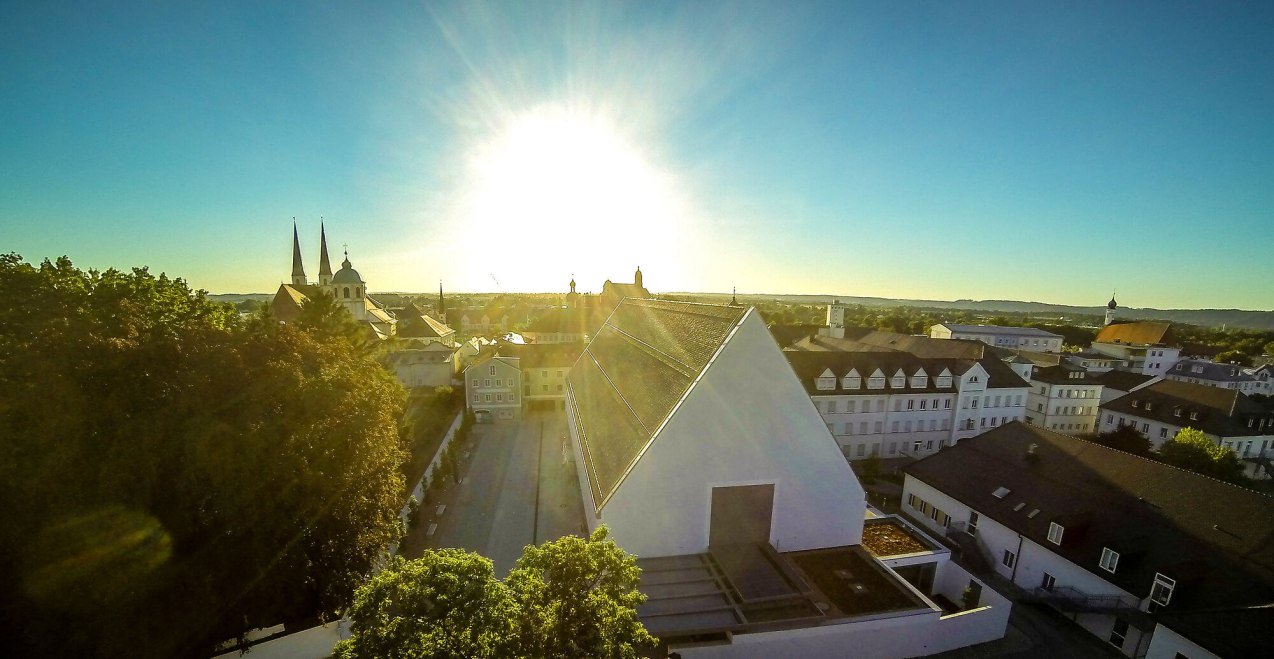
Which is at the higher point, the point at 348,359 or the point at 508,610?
the point at 348,359

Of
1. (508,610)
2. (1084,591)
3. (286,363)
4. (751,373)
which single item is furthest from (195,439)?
(1084,591)

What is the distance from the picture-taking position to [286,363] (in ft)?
41.9

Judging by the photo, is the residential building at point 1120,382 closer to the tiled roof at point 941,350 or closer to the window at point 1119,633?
the tiled roof at point 941,350

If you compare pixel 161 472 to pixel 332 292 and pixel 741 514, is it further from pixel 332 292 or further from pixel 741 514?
pixel 332 292

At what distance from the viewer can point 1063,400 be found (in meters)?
42.9

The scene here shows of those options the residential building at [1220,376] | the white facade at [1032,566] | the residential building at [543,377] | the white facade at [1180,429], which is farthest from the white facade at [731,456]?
the residential building at [1220,376]

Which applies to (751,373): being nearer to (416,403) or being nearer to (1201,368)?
(416,403)

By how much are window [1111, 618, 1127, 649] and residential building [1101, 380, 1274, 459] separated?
32.0 meters

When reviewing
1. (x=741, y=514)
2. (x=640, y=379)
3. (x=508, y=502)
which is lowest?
(x=508, y=502)

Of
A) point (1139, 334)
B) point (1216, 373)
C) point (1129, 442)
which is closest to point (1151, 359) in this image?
point (1216, 373)

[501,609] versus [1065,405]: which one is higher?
[501,609]

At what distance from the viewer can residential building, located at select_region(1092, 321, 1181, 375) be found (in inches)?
2549

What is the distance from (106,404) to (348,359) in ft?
19.2

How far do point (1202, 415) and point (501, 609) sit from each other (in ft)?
181
